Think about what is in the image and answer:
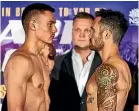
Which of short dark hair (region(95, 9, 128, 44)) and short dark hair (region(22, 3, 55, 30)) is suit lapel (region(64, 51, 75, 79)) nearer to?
short dark hair (region(22, 3, 55, 30))

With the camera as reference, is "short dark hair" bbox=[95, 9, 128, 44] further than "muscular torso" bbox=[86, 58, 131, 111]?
Yes

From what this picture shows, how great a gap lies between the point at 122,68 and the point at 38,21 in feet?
2.51

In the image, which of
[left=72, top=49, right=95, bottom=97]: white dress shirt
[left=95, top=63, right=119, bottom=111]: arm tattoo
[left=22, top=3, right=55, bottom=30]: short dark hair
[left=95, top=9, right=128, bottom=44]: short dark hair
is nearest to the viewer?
[left=95, top=63, right=119, bottom=111]: arm tattoo

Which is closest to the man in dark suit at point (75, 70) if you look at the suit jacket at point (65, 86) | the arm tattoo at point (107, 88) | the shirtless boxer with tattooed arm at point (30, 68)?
the suit jacket at point (65, 86)

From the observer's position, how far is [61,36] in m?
3.78

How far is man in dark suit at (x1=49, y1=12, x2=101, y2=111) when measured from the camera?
3680 millimetres

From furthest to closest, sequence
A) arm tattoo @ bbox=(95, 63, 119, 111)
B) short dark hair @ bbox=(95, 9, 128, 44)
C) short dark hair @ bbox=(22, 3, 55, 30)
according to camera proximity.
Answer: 1. short dark hair @ bbox=(22, 3, 55, 30)
2. short dark hair @ bbox=(95, 9, 128, 44)
3. arm tattoo @ bbox=(95, 63, 119, 111)

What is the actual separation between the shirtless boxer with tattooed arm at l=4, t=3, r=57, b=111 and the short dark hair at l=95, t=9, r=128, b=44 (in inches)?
18.2

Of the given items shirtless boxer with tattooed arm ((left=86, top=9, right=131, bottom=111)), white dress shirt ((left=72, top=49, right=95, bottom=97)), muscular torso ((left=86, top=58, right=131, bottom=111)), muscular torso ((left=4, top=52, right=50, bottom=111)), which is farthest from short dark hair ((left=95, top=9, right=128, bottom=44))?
white dress shirt ((left=72, top=49, right=95, bottom=97))

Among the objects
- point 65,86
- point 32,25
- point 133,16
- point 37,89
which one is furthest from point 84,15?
point 37,89

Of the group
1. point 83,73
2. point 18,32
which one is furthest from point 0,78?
point 83,73

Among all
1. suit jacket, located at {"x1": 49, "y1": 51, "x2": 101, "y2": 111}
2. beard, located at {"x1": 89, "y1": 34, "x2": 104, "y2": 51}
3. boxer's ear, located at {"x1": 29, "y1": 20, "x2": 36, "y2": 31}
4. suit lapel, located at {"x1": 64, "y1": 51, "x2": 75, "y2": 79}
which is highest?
boxer's ear, located at {"x1": 29, "y1": 20, "x2": 36, "y2": 31}

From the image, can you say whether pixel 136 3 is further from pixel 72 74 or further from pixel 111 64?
pixel 111 64

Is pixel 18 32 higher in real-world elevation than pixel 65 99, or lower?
higher
